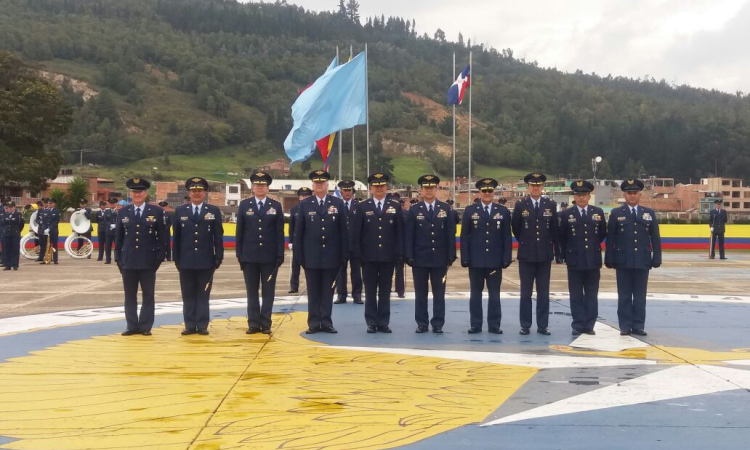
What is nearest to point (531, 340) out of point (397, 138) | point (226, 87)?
point (397, 138)

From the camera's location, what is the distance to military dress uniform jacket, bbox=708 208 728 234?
24.4 m

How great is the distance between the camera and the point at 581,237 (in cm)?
974

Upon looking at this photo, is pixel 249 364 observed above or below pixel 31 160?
below

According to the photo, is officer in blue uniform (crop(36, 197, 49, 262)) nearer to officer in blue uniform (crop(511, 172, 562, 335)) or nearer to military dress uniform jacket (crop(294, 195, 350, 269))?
military dress uniform jacket (crop(294, 195, 350, 269))

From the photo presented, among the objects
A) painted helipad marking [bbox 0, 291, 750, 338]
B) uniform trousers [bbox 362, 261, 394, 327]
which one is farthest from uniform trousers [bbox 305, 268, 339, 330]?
painted helipad marking [bbox 0, 291, 750, 338]

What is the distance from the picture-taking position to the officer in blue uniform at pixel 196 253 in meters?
9.59

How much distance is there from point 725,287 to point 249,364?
37.5 ft

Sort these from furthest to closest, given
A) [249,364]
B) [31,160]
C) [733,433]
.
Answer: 1. [31,160]
2. [249,364]
3. [733,433]

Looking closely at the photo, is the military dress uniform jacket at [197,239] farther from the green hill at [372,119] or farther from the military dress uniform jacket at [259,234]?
the green hill at [372,119]

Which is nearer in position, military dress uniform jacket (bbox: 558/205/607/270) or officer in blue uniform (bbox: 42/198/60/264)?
military dress uniform jacket (bbox: 558/205/607/270)

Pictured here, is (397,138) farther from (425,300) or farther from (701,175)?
(425,300)

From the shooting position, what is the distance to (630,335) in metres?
9.46

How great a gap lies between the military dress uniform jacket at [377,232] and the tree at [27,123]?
46.6 meters

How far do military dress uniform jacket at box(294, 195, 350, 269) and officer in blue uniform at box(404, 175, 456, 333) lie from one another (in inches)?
31.4
